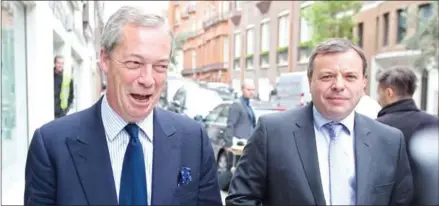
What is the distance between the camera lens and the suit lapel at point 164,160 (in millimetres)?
1623

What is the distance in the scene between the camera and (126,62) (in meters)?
1.54

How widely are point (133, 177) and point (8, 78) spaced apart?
5.95 meters

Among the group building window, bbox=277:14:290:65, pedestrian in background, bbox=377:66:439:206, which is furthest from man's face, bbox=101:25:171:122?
building window, bbox=277:14:290:65

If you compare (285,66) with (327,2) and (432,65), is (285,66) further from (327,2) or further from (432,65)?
(432,65)

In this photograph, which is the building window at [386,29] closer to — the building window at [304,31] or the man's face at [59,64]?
the building window at [304,31]

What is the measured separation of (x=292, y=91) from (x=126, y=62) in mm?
12053

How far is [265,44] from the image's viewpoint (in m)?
35.2

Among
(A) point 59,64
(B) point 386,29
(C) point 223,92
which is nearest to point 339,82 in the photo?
(A) point 59,64

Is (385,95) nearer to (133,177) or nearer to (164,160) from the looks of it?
(164,160)

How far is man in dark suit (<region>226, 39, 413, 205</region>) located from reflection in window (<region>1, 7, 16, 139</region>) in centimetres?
499

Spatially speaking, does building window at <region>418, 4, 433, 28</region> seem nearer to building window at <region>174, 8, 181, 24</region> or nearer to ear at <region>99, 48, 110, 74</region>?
ear at <region>99, 48, 110, 74</region>

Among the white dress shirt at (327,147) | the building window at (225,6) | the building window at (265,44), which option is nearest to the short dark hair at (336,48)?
the white dress shirt at (327,147)

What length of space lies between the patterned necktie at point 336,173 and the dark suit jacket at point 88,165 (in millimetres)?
650

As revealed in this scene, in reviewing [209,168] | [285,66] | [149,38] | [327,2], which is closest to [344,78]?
[209,168]
